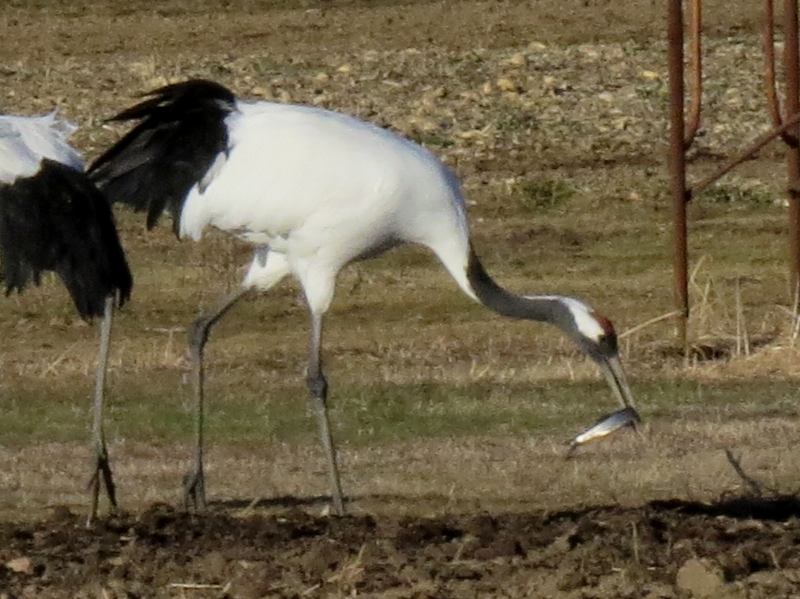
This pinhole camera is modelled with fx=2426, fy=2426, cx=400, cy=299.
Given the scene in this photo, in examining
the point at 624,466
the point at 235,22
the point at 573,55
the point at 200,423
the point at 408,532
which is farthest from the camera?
the point at 235,22

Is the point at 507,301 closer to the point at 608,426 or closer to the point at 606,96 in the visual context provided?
the point at 608,426

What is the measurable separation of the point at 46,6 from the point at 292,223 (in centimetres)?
1930

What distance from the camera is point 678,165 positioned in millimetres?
14703

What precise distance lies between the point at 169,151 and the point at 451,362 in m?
4.11

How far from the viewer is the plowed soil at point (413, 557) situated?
24.5ft

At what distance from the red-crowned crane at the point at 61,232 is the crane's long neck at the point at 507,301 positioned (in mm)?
1693

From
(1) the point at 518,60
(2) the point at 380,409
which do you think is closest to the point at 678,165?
(2) the point at 380,409

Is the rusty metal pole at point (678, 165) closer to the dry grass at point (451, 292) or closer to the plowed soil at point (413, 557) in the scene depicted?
the dry grass at point (451, 292)

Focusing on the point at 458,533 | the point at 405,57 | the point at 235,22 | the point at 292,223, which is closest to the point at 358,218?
the point at 292,223

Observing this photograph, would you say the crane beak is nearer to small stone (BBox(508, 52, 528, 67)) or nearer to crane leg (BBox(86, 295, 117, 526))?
crane leg (BBox(86, 295, 117, 526))

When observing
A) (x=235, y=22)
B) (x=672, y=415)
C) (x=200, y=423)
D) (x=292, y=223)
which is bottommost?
(x=235, y=22)

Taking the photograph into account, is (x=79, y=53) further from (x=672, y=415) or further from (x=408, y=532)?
(x=408, y=532)

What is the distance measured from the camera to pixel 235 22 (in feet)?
91.8

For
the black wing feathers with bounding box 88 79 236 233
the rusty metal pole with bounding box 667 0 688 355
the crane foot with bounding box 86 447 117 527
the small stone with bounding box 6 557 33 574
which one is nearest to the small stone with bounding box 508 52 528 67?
the rusty metal pole with bounding box 667 0 688 355
